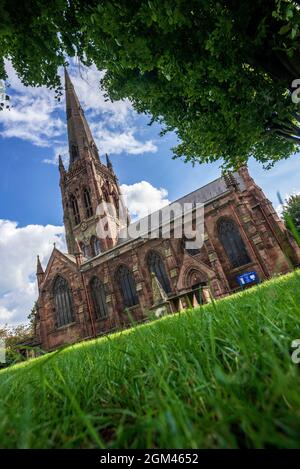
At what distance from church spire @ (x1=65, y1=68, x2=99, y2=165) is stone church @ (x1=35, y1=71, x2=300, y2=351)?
1.43 meters

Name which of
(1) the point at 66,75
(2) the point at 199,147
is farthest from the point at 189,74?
(1) the point at 66,75

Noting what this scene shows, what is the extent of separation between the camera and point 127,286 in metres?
28.2

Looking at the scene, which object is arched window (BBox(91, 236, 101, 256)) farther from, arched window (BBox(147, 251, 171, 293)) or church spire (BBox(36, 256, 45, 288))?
arched window (BBox(147, 251, 171, 293))

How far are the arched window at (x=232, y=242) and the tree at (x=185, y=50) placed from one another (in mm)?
14599

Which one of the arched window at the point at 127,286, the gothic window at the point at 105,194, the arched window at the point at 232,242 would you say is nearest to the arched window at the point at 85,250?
the gothic window at the point at 105,194

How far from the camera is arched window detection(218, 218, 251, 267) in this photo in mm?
22719

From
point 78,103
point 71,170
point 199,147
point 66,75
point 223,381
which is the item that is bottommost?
point 223,381

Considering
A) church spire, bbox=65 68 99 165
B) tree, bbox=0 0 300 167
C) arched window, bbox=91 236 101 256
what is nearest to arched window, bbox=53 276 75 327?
arched window, bbox=91 236 101 256

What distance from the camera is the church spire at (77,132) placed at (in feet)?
141

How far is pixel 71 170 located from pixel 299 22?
40001 mm

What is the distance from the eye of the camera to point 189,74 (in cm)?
701

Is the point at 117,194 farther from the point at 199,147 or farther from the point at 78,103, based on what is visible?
the point at 199,147

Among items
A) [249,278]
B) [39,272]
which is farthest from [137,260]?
[39,272]
